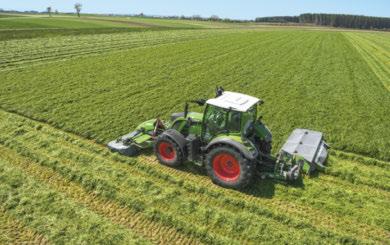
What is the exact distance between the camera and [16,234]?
6.86 m

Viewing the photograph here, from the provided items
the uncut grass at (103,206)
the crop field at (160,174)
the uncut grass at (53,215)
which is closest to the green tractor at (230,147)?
the crop field at (160,174)

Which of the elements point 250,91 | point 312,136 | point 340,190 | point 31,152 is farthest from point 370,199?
point 250,91

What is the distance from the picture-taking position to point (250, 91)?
61.2 ft

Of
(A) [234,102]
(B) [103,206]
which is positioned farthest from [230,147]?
(B) [103,206]

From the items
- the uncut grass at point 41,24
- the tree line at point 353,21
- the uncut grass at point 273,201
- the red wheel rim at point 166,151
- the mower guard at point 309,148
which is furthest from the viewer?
the tree line at point 353,21

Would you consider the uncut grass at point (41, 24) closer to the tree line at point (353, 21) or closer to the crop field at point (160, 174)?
the crop field at point (160, 174)

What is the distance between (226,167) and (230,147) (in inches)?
22.2

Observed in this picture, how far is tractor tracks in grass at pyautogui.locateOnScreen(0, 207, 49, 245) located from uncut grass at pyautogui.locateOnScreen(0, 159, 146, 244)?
0.10 meters

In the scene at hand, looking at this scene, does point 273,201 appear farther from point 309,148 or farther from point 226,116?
point 309,148

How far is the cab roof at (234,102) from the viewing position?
27.7 feet

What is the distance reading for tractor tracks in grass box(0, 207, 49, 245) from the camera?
6691 millimetres

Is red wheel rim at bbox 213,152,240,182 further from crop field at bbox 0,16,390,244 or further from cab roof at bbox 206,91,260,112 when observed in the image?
cab roof at bbox 206,91,260,112

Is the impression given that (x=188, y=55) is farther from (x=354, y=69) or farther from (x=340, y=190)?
(x=340, y=190)

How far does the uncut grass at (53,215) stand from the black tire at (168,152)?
2.58m
